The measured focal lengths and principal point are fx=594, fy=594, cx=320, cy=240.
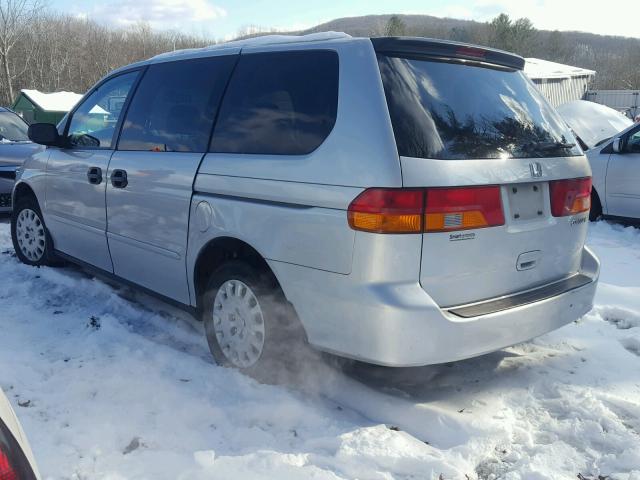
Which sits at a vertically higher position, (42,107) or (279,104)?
(279,104)

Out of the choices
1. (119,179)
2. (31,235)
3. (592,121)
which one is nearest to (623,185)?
(119,179)

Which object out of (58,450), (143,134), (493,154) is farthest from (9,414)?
(143,134)

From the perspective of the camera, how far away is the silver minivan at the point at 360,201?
258 centimetres

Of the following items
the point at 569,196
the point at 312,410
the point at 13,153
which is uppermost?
the point at 569,196

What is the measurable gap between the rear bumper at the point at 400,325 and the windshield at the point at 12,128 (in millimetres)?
7925

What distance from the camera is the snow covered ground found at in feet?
8.24

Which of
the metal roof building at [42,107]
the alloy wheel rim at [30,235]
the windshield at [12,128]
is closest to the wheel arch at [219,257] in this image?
the alloy wheel rim at [30,235]

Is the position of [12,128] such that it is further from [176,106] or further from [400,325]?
[400,325]

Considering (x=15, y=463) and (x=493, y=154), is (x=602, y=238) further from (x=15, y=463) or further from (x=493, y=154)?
(x=15, y=463)

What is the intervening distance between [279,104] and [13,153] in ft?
21.4

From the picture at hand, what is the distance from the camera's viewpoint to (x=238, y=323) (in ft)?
10.7

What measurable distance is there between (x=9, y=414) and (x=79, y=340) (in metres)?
2.39

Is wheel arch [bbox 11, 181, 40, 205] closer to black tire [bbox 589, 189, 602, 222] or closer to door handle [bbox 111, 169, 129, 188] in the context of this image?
door handle [bbox 111, 169, 129, 188]

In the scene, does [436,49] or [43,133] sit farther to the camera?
[43,133]
